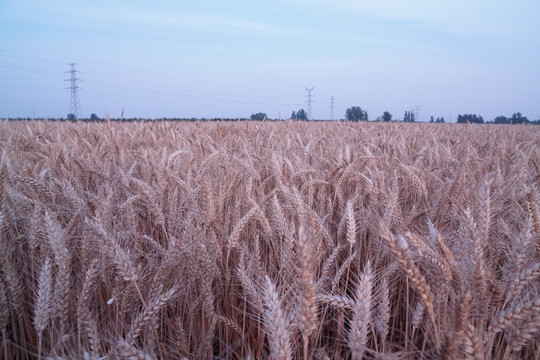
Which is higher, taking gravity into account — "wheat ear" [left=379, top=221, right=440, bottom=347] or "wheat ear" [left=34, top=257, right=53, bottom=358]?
"wheat ear" [left=379, top=221, right=440, bottom=347]

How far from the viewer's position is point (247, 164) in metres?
2.18

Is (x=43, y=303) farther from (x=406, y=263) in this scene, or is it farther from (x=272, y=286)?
(x=406, y=263)

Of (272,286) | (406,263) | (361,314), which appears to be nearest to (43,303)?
(272,286)

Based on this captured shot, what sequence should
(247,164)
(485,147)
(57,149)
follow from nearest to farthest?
1. (247,164)
2. (57,149)
3. (485,147)

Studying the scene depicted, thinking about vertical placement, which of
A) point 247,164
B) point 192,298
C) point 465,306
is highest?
point 247,164

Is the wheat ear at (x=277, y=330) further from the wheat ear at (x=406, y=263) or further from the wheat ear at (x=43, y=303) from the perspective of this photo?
the wheat ear at (x=43, y=303)

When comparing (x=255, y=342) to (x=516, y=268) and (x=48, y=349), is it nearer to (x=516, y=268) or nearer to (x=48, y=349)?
(x=48, y=349)

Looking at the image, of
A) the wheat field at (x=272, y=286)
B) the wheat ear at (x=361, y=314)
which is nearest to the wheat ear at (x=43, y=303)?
the wheat field at (x=272, y=286)

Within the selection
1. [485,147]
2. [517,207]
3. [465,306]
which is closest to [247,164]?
[517,207]

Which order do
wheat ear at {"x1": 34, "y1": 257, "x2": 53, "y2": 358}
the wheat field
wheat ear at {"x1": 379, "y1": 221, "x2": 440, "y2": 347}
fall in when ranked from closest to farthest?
wheat ear at {"x1": 379, "y1": 221, "x2": 440, "y2": 347}
the wheat field
wheat ear at {"x1": 34, "y1": 257, "x2": 53, "y2": 358}

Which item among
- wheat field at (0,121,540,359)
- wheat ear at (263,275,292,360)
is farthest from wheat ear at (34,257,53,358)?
wheat ear at (263,275,292,360)

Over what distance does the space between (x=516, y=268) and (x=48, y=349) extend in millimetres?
1602

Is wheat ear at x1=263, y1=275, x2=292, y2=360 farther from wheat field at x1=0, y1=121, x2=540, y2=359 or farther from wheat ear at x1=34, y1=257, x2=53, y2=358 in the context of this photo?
wheat ear at x1=34, y1=257, x2=53, y2=358

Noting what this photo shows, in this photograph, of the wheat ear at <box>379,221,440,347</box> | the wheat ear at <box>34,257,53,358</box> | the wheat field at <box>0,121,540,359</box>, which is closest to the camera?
the wheat ear at <box>379,221,440,347</box>
